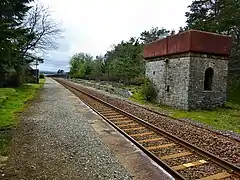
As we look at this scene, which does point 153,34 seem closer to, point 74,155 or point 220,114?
point 220,114

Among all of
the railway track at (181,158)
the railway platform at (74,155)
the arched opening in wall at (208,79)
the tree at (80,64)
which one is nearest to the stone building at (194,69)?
the arched opening in wall at (208,79)

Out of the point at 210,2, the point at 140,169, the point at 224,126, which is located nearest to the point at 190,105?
the point at 224,126

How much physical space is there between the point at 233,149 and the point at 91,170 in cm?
387

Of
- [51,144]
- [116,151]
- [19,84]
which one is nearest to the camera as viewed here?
[116,151]

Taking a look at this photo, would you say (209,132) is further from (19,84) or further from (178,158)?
(19,84)

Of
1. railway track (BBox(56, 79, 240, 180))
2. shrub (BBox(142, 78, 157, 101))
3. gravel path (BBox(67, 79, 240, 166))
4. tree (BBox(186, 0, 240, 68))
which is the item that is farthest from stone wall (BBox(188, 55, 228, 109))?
tree (BBox(186, 0, 240, 68))

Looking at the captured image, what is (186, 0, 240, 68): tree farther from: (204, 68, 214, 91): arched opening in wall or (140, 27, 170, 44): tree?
(140, 27, 170, 44): tree

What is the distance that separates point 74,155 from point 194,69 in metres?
10.8

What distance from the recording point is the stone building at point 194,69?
1539 cm

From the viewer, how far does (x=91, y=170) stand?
17.7 ft

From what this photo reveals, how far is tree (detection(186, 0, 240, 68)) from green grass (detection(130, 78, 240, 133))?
3.69 metres

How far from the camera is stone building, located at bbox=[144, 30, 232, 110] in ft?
50.5

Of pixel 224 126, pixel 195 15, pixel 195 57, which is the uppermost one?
pixel 195 15

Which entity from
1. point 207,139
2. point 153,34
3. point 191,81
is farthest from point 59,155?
point 153,34
